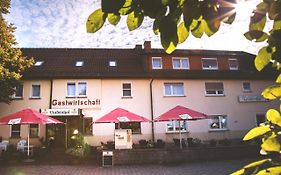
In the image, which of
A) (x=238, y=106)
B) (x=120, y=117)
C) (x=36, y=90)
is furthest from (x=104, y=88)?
(x=238, y=106)

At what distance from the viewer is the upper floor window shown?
994 inches

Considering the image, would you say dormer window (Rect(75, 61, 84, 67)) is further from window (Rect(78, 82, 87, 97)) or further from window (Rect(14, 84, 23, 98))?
window (Rect(14, 84, 23, 98))

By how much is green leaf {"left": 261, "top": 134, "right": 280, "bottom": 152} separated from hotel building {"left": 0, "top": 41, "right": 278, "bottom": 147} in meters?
22.9

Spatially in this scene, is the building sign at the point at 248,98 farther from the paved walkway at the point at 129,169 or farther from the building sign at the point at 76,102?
the building sign at the point at 76,102

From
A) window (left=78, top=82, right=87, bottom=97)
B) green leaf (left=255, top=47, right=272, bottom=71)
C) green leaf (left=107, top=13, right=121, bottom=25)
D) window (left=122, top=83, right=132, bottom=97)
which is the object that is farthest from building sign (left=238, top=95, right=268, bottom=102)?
green leaf (left=107, top=13, right=121, bottom=25)

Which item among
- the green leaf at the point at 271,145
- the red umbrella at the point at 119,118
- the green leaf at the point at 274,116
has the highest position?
the red umbrella at the point at 119,118

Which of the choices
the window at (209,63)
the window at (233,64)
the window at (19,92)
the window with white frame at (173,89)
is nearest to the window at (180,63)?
the window at (209,63)

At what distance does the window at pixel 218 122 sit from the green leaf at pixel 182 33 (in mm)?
26267

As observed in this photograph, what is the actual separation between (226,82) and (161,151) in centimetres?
1284

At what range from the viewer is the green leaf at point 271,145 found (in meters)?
0.95

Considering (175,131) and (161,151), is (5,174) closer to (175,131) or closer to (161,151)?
(161,151)

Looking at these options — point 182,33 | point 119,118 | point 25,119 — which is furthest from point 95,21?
point 119,118

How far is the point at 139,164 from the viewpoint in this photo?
17312 millimetres

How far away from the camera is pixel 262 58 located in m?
1.20
